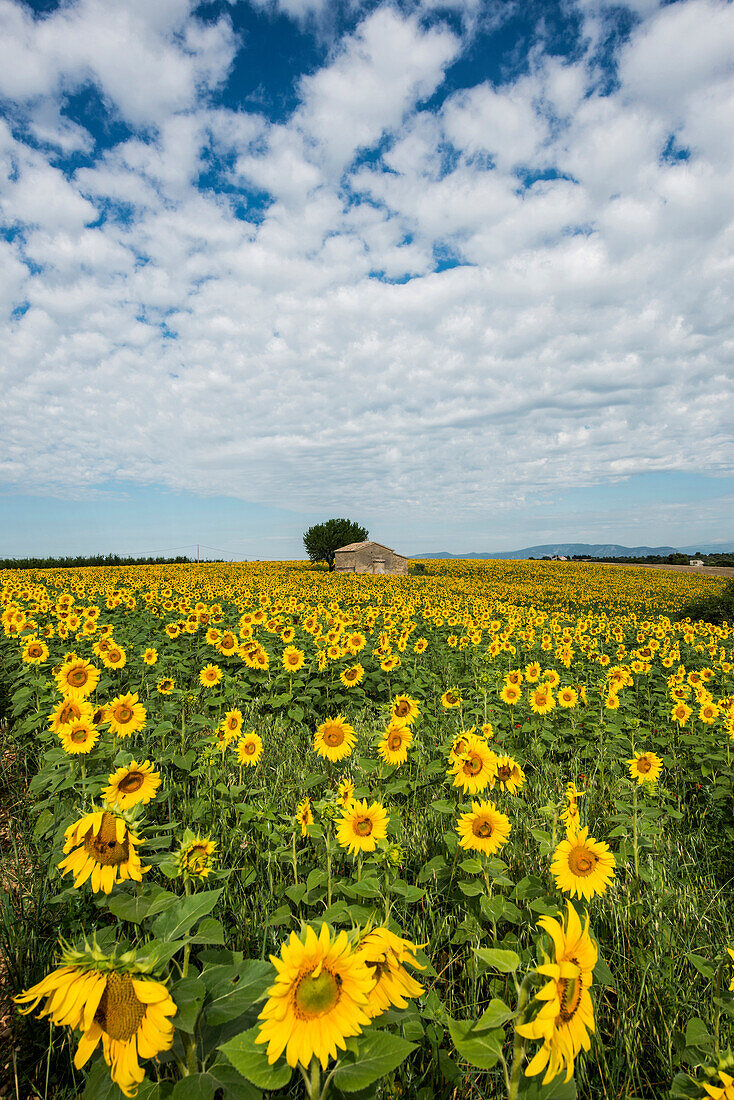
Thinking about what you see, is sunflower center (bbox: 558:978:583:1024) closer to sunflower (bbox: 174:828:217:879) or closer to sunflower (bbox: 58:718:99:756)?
sunflower (bbox: 174:828:217:879)

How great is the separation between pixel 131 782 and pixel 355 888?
1239mm

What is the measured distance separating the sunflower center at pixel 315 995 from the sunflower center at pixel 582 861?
5.81ft

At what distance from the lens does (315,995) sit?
116 cm

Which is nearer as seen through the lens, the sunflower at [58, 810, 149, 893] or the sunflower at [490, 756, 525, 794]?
the sunflower at [58, 810, 149, 893]

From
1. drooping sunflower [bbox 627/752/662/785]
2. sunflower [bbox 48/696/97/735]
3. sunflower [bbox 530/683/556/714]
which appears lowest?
drooping sunflower [bbox 627/752/662/785]

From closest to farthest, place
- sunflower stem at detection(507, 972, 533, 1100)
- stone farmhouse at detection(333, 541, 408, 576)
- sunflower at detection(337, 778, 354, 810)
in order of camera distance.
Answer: sunflower stem at detection(507, 972, 533, 1100)
sunflower at detection(337, 778, 354, 810)
stone farmhouse at detection(333, 541, 408, 576)

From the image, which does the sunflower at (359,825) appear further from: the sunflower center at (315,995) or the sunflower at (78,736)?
the sunflower at (78,736)

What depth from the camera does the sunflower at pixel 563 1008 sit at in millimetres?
1193

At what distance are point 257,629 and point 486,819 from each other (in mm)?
7435

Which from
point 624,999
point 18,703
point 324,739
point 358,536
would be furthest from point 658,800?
point 358,536

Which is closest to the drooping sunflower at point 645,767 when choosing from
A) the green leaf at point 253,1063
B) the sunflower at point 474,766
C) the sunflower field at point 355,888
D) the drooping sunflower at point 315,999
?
the sunflower field at point 355,888

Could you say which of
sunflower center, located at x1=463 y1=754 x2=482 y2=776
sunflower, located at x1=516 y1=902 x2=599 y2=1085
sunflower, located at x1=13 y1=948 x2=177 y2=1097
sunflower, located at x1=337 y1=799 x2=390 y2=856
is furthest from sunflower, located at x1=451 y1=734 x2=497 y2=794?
sunflower, located at x1=13 y1=948 x2=177 y2=1097

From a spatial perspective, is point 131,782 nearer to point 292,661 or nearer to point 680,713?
point 292,661

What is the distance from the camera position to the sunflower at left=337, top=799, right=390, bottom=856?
8.78 ft
